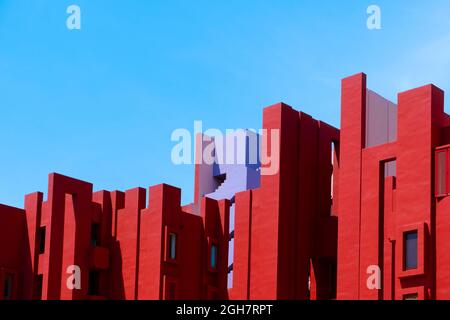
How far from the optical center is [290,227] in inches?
1384

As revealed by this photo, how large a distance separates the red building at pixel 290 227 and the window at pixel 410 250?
0.10ft

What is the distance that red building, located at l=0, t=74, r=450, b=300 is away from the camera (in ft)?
101

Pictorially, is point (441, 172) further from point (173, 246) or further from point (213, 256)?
point (213, 256)

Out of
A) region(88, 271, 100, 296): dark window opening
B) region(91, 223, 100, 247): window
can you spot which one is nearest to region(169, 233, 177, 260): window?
region(88, 271, 100, 296): dark window opening

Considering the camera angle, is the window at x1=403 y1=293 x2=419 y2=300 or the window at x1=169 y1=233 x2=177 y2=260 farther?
the window at x1=169 y1=233 x2=177 y2=260

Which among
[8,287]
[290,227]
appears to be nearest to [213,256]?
[290,227]

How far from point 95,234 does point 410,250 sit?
1482cm

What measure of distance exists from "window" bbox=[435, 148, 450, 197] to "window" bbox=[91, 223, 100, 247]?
1553 centimetres

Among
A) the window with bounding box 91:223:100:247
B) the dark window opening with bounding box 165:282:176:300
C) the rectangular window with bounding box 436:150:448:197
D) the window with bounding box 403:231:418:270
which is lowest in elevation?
the dark window opening with bounding box 165:282:176:300

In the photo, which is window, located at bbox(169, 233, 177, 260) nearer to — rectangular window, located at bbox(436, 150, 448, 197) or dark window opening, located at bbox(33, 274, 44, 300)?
dark window opening, located at bbox(33, 274, 44, 300)

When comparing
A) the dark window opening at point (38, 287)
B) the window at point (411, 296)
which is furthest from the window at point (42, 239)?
the window at point (411, 296)
